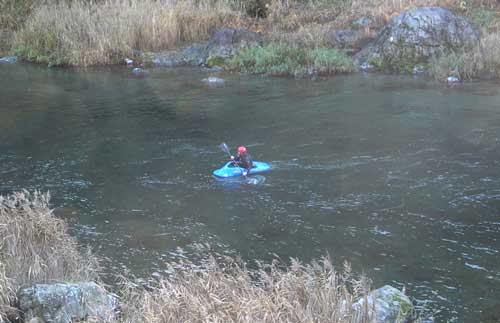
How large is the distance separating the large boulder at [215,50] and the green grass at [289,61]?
857mm

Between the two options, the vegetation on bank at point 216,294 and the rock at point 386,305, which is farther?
the rock at point 386,305

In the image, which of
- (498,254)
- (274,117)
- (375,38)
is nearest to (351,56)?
(375,38)

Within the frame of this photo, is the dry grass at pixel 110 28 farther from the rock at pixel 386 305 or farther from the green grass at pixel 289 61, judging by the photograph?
the rock at pixel 386 305

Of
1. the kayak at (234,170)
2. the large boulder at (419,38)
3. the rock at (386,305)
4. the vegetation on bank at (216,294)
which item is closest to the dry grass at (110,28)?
the large boulder at (419,38)

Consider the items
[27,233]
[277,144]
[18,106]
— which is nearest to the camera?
[27,233]

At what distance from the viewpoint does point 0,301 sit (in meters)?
5.54

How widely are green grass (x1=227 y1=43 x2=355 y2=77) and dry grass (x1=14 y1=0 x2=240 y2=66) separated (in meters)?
3.38

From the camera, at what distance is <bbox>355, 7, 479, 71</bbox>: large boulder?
20.2 metres

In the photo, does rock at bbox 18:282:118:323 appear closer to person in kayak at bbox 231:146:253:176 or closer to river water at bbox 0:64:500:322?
river water at bbox 0:64:500:322

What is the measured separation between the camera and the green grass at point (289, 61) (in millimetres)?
19984

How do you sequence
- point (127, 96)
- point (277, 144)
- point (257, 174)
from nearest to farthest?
point (257, 174) → point (277, 144) → point (127, 96)

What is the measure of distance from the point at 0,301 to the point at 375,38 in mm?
18313

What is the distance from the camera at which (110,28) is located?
22.7 m

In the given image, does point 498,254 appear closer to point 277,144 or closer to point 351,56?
point 277,144
